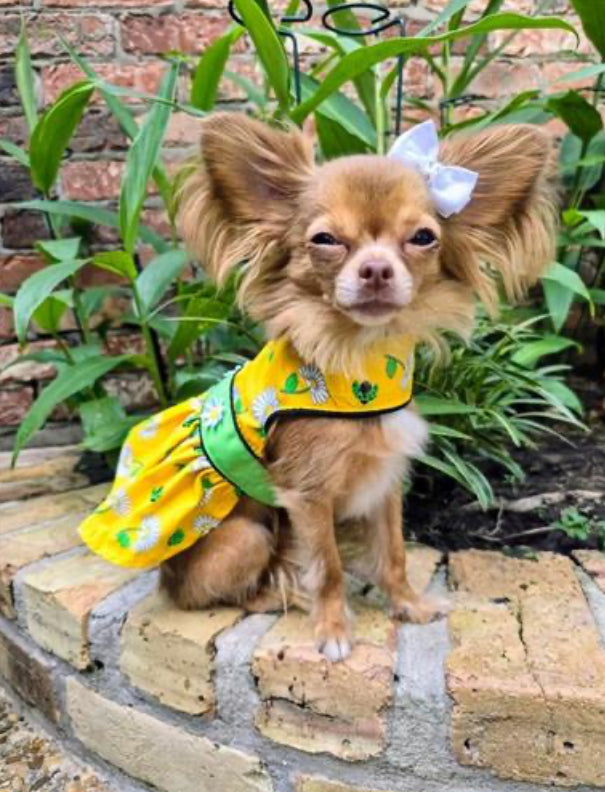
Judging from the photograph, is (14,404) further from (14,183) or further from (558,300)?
(558,300)

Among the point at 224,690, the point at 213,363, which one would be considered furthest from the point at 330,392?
the point at 213,363

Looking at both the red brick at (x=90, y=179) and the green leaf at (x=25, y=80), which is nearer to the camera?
the green leaf at (x=25, y=80)

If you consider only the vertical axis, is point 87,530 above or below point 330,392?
below

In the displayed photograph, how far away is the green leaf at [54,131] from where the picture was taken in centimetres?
163

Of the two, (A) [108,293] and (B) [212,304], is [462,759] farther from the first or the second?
(A) [108,293]

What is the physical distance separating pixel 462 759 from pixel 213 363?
1246mm

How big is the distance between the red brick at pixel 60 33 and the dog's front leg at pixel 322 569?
1.70 metres

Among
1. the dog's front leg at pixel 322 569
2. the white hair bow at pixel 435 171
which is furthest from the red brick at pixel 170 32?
the dog's front leg at pixel 322 569

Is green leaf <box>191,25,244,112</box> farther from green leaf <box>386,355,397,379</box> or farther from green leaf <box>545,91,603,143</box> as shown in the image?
green leaf <box>386,355,397,379</box>

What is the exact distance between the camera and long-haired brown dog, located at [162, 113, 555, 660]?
1197mm

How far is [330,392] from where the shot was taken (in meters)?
1.29

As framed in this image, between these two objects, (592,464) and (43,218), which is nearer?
(592,464)

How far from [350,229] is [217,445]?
48 cm

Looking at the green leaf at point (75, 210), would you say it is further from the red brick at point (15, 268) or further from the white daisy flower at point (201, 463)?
the white daisy flower at point (201, 463)
